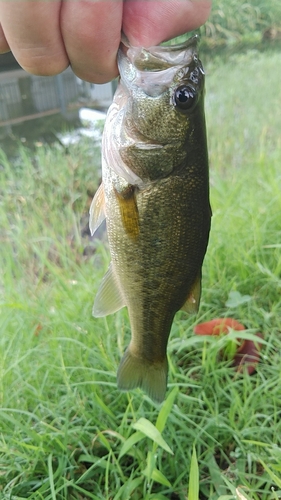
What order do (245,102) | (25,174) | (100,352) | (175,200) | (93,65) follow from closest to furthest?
(93,65) → (175,200) → (100,352) → (25,174) → (245,102)

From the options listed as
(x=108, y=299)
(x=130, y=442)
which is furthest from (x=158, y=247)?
(x=130, y=442)

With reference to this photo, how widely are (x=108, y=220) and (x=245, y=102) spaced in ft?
18.5

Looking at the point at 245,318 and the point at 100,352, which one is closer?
the point at 100,352

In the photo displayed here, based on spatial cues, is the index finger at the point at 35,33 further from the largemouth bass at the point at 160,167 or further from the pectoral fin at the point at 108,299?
the pectoral fin at the point at 108,299

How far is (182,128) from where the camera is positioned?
1229 millimetres

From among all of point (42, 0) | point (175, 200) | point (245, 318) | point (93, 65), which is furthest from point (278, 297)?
point (42, 0)

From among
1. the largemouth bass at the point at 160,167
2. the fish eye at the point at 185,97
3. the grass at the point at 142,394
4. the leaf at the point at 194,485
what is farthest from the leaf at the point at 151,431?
the fish eye at the point at 185,97

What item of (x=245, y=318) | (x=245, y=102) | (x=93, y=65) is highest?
(x=93, y=65)

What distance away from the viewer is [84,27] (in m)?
0.95

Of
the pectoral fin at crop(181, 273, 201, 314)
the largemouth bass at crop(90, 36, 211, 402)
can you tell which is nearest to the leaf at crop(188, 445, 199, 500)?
the pectoral fin at crop(181, 273, 201, 314)

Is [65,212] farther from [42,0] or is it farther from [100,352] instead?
[42,0]

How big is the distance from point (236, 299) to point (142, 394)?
65 centimetres

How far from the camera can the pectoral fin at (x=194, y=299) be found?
137 cm

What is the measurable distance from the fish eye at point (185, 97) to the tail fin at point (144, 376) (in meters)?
0.84
